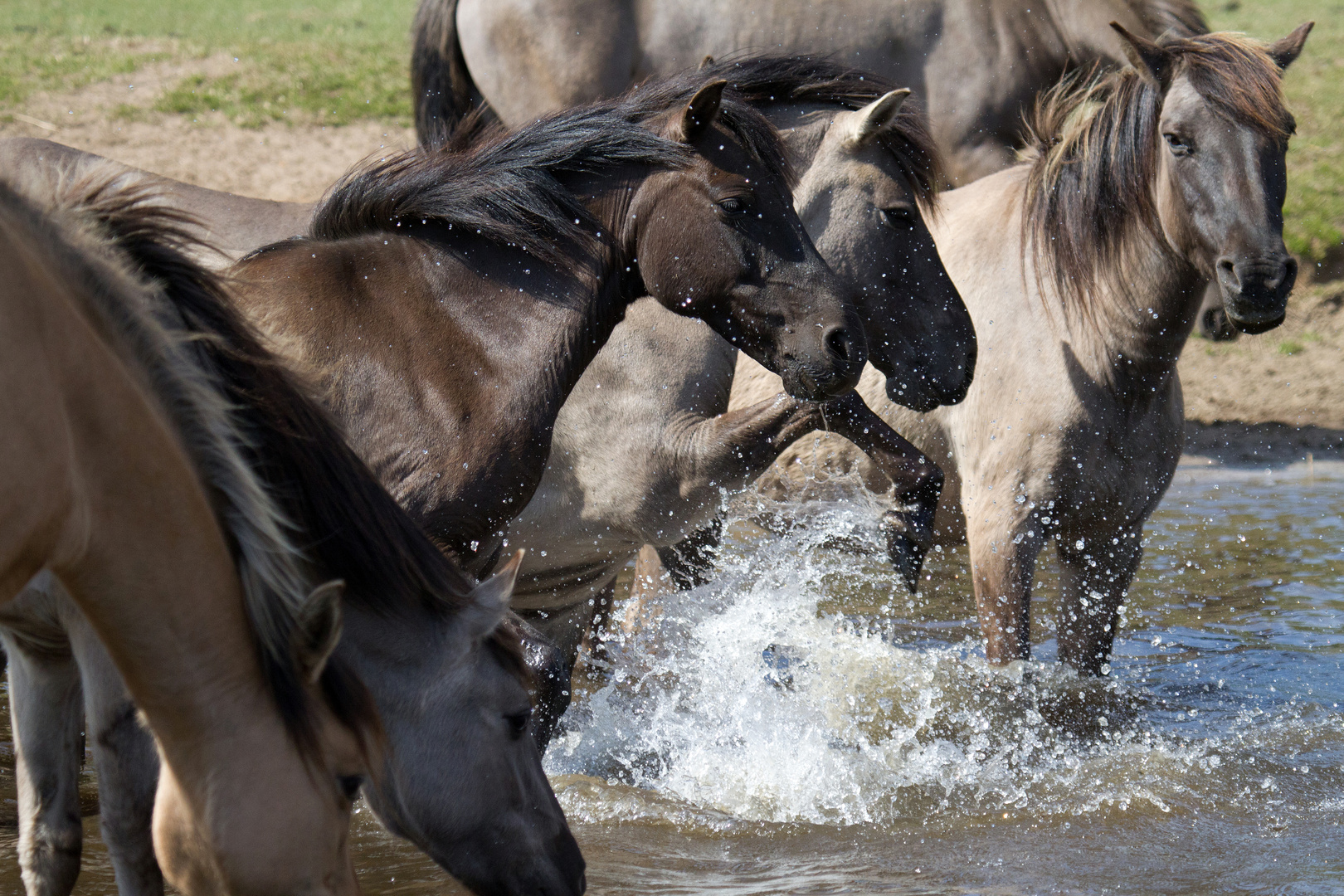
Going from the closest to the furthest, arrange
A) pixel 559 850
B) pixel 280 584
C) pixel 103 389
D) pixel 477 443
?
pixel 103 389
pixel 280 584
pixel 559 850
pixel 477 443

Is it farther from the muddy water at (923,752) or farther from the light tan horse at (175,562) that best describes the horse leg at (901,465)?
the light tan horse at (175,562)

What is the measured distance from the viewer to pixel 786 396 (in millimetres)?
3881

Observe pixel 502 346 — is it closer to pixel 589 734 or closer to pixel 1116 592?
pixel 589 734

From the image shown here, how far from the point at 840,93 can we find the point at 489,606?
7.37 ft

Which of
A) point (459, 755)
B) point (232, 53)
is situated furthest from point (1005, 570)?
point (232, 53)

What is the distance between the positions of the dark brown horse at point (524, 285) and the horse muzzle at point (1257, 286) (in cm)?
121

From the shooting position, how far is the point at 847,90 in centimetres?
405

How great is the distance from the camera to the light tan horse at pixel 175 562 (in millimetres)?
1770

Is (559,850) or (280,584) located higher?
(280,584)

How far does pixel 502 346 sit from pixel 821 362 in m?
0.78

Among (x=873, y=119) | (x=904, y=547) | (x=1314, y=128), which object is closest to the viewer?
(x=873, y=119)

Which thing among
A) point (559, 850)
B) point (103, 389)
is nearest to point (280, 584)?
point (103, 389)

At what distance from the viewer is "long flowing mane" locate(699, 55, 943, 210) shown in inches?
155

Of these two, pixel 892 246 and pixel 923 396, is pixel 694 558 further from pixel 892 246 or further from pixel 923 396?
pixel 892 246
